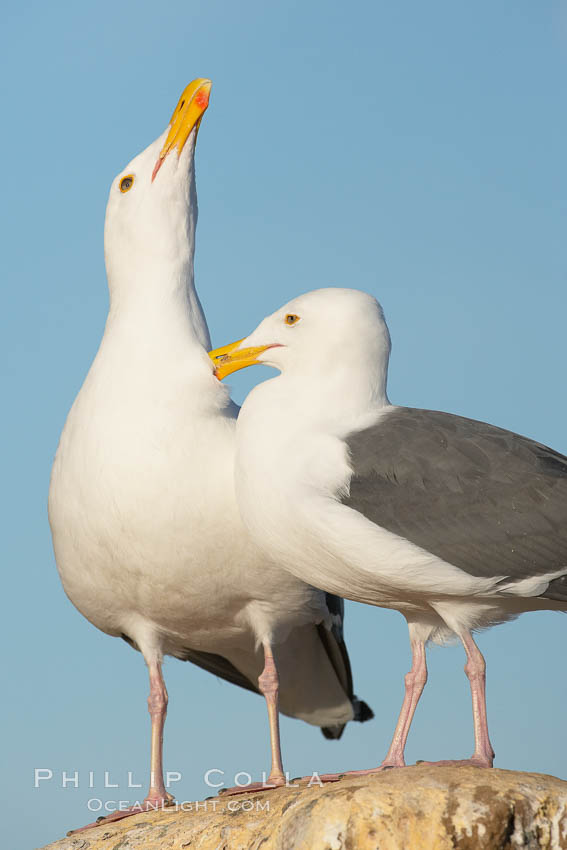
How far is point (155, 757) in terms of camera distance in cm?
842

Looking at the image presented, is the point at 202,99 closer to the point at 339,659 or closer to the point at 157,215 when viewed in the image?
the point at 157,215

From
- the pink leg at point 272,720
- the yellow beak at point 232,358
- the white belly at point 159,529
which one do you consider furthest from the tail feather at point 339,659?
the yellow beak at point 232,358

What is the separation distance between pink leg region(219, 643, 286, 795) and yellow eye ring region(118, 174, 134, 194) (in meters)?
3.51

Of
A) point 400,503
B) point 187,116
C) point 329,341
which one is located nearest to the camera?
point 400,503

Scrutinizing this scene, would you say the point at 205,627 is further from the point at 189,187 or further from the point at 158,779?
the point at 189,187

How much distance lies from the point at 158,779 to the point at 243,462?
8.11ft

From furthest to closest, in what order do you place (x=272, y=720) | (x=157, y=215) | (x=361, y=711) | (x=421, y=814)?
(x=361, y=711)
(x=157, y=215)
(x=272, y=720)
(x=421, y=814)

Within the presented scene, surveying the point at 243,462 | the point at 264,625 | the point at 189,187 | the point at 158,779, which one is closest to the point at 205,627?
the point at 264,625

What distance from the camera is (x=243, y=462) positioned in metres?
7.30

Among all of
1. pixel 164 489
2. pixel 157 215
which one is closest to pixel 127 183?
pixel 157 215

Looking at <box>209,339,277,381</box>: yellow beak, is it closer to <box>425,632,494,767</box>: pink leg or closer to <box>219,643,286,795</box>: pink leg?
<box>219,643,286,795</box>: pink leg

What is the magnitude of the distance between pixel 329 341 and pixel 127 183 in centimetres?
259

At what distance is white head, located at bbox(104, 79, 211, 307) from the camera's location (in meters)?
9.00

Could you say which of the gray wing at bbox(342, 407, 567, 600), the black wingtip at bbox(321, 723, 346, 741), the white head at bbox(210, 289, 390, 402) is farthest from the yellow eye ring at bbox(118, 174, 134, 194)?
the black wingtip at bbox(321, 723, 346, 741)
